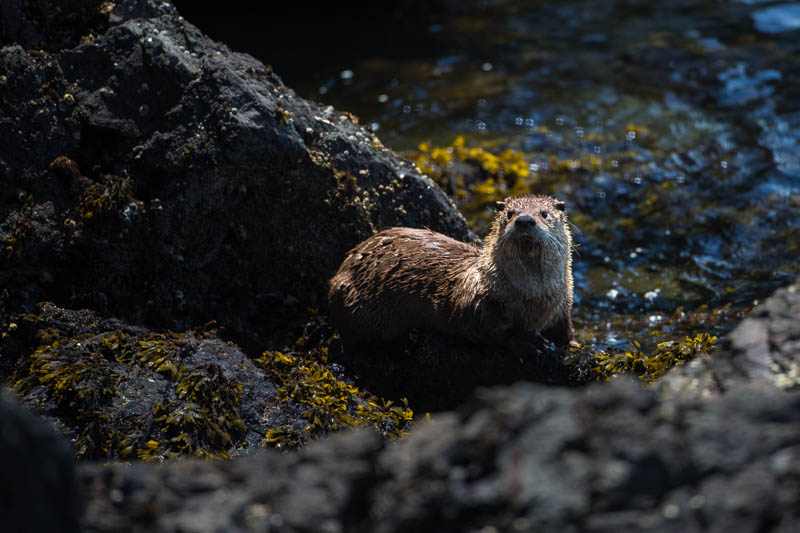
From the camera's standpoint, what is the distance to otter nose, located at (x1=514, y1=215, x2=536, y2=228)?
3.96 m

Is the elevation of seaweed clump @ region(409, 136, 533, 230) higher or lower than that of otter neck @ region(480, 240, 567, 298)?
lower

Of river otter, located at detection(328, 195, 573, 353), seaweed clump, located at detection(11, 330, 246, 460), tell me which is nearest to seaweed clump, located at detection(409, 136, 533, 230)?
river otter, located at detection(328, 195, 573, 353)

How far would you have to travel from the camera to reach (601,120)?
8758 mm

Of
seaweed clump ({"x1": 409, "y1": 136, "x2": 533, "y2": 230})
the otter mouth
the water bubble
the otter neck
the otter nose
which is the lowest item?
the water bubble

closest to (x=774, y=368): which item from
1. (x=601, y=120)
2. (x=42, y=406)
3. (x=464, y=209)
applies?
(x=42, y=406)

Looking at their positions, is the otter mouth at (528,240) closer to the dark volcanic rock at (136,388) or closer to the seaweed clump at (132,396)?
the dark volcanic rock at (136,388)

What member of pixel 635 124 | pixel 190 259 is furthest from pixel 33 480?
pixel 635 124

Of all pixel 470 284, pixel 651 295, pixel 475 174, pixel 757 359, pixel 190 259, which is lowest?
pixel 651 295

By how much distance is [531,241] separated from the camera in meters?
4.14

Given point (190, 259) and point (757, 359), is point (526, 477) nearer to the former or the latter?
point (757, 359)

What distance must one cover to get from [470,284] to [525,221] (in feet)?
1.96

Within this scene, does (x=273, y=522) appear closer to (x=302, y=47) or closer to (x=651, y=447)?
(x=651, y=447)

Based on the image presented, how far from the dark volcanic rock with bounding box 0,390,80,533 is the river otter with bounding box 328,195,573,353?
291cm

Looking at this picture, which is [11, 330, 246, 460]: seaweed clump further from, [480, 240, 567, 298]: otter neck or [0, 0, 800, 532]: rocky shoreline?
[480, 240, 567, 298]: otter neck
